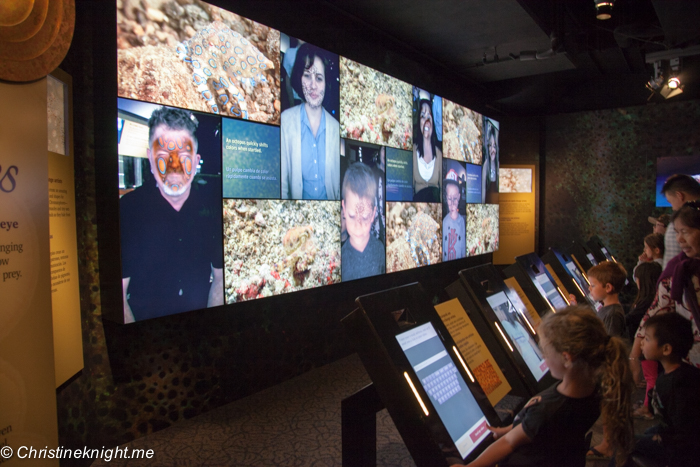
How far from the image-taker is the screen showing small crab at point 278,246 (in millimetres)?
3172

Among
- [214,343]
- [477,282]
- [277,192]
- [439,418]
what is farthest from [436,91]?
[439,418]

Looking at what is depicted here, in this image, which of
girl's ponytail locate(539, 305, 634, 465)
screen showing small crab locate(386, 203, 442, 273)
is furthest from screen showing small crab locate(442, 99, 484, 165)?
girl's ponytail locate(539, 305, 634, 465)

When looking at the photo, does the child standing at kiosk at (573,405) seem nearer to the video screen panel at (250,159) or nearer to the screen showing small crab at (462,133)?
the video screen panel at (250,159)

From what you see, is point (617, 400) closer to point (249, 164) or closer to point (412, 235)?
point (249, 164)

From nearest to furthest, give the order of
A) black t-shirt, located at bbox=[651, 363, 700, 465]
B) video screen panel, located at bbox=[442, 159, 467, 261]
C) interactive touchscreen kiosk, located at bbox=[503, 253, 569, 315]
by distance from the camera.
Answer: black t-shirt, located at bbox=[651, 363, 700, 465], interactive touchscreen kiosk, located at bbox=[503, 253, 569, 315], video screen panel, located at bbox=[442, 159, 467, 261]

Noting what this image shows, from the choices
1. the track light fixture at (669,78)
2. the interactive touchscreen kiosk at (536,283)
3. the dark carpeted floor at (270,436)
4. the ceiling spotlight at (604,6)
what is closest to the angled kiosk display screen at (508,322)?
the interactive touchscreen kiosk at (536,283)

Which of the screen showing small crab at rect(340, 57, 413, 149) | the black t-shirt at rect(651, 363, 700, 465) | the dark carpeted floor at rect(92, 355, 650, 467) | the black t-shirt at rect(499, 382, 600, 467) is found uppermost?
the screen showing small crab at rect(340, 57, 413, 149)

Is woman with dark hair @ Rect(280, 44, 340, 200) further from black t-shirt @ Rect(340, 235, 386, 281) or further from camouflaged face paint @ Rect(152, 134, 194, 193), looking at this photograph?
camouflaged face paint @ Rect(152, 134, 194, 193)

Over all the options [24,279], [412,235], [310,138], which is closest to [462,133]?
[412,235]

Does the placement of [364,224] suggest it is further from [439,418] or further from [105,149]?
[439,418]

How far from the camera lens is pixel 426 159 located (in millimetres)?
5406

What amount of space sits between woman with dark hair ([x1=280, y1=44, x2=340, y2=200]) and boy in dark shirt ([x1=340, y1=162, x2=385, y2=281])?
0.22m

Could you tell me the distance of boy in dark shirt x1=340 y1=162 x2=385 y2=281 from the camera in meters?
4.21

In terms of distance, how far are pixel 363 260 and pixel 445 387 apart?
3.16 metres
